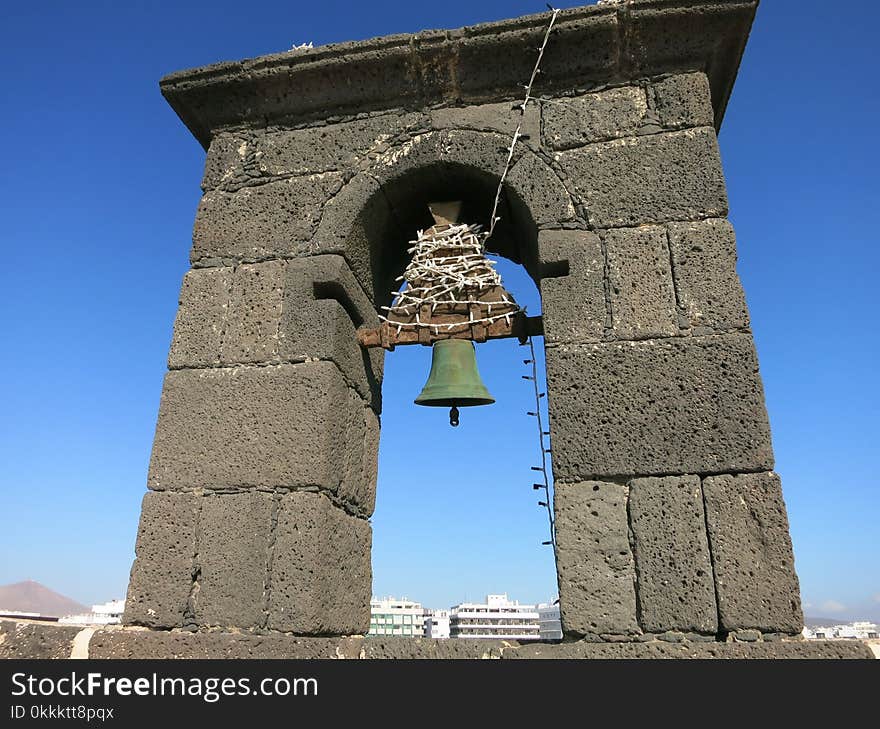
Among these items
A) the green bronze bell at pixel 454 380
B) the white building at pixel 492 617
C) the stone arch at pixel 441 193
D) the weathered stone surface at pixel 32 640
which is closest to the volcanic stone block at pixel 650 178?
the stone arch at pixel 441 193

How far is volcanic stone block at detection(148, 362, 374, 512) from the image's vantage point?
126 inches

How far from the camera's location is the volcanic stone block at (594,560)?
2.69 metres

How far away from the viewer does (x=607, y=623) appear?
8.77 feet

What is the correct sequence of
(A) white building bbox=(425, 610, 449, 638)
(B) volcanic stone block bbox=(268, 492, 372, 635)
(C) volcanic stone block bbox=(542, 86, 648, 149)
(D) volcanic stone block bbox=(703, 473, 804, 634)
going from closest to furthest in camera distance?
1. (D) volcanic stone block bbox=(703, 473, 804, 634)
2. (B) volcanic stone block bbox=(268, 492, 372, 635)
3. (C) volcanic stone block bbox=(542, 86, 648, 149)
4. (A) white building bbox=(425, 610, 449, 638)

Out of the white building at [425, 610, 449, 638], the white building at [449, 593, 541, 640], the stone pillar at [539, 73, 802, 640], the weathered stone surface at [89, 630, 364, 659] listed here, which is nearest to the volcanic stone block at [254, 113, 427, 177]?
the stone pillar at [539, 73, 802, 640]

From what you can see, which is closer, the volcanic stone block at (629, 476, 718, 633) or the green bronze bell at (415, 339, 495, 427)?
the volcanic stone block at (629, 476, 718, 633)

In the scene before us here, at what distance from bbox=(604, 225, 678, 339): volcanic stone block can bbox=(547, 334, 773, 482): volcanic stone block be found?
0.31 ft

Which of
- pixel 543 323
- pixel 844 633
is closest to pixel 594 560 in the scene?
pixel 543 323

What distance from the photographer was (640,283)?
3197 mm

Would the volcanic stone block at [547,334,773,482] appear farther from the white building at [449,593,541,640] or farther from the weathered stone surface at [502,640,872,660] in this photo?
the white building at [449,593,541,640]

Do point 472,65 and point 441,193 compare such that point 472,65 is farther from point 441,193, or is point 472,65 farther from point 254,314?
point 254,314

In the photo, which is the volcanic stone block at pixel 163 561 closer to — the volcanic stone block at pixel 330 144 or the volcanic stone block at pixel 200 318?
the volcanic stone block at pixel 200 318

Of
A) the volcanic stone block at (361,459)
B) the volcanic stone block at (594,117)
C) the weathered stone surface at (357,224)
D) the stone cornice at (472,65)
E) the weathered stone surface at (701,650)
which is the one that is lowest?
the weathered stone surface at (701,650)

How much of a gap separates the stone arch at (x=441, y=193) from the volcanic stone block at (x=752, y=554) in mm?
1586
